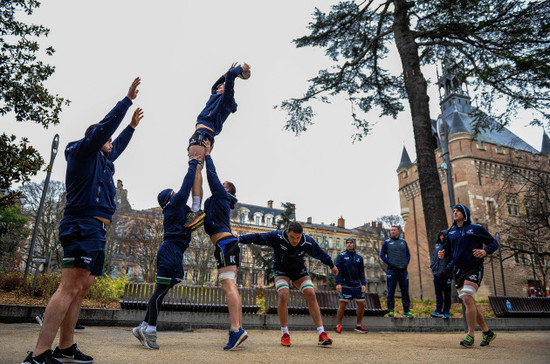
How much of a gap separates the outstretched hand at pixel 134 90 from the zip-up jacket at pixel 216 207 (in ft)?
5.22

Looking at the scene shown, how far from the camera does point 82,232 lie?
116 inches

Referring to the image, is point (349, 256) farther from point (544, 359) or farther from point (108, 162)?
point (108, 162)

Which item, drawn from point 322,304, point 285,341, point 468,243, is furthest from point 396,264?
point 285,341

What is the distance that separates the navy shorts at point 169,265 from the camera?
168 inches

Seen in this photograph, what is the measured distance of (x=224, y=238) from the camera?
4.47 metres

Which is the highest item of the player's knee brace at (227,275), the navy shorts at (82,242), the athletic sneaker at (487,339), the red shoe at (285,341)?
the navy shorts at (82,242)

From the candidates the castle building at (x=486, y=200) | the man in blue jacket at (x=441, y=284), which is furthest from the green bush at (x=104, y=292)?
the castle building at (x=486, y=200)

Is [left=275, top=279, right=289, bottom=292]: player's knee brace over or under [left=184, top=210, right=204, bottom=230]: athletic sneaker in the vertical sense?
under

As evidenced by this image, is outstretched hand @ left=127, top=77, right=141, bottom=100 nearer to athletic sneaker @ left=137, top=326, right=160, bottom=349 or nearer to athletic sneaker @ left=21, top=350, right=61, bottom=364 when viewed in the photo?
athletic sneaker @ left=21, top=350, right=61, bottom=364

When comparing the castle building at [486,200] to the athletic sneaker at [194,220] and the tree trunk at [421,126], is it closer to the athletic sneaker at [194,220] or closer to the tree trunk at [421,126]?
the tree trunk at [421,126]

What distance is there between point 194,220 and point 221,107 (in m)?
2.03

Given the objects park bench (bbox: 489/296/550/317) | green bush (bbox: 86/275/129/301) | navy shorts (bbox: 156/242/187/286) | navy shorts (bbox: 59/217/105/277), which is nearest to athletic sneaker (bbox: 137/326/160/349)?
navy shorts (bbox: 156/242/187/286)

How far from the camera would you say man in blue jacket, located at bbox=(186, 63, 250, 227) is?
5074 mm

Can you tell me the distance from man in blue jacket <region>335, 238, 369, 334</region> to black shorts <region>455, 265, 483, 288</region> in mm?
2303
